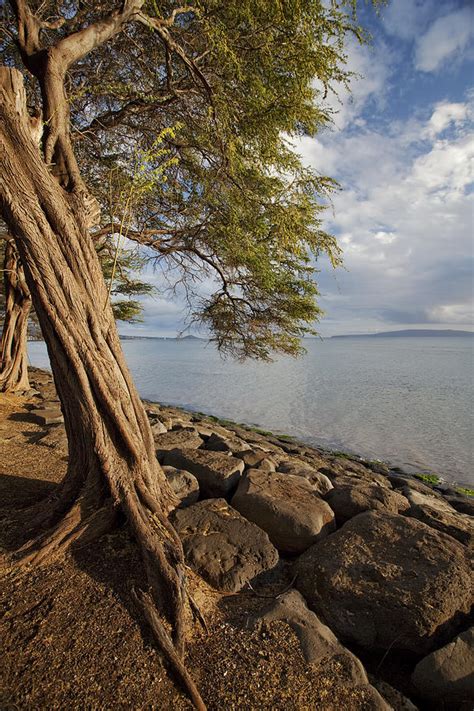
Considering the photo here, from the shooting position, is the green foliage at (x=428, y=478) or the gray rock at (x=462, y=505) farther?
the green foliage at (x=428, y=478)

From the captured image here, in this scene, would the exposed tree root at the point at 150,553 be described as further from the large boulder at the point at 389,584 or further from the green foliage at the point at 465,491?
the green foliage at the point at 465,491

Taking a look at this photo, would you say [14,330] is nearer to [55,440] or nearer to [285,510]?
[55,440]

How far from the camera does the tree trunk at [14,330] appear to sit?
966cm

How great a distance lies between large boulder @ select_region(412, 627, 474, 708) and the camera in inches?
89.3

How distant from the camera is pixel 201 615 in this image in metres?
2.54

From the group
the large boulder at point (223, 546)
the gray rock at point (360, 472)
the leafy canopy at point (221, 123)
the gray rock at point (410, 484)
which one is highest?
the leafy canopy at point (221, 123)

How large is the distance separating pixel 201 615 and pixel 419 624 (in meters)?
1.61

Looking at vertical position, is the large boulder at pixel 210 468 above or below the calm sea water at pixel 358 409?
above

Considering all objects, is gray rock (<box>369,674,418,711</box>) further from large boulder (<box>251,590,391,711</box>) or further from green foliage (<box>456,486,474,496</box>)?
Answer: green foliage (<box>456,486,474,496</box>)

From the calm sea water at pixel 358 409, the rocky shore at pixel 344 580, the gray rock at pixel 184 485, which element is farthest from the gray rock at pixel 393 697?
the calm sea water at pixel 358 409

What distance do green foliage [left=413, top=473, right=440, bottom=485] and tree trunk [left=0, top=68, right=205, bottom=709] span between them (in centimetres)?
957

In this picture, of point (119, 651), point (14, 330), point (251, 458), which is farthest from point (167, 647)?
point (14, 330)

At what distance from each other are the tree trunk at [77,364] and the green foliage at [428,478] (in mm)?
9572

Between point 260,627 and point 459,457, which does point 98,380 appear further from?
point 459,457
